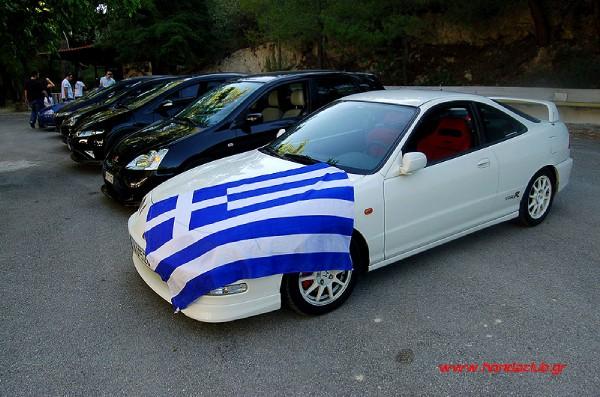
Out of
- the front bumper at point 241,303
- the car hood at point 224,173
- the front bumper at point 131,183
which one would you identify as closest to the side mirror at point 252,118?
the front bumper at point 131,183

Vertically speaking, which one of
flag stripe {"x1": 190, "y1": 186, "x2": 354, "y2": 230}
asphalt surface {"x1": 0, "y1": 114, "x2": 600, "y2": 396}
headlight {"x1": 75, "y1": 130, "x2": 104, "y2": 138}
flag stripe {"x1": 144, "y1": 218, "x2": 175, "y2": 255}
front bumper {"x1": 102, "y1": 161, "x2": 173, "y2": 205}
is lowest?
asphalt surface {"x1": 0, "y1": 114, "x2": 600, "y2": 396}

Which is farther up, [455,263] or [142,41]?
[142,41]

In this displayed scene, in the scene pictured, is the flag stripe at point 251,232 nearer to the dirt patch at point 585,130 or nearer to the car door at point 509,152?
the car door at point 509,152

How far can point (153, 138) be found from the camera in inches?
249

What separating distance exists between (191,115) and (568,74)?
1591 centimetres

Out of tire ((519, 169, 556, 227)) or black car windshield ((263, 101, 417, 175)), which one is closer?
black car windshield ((263, 101, 417, 175))

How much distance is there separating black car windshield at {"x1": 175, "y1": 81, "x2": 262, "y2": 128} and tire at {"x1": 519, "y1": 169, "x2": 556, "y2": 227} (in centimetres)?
347

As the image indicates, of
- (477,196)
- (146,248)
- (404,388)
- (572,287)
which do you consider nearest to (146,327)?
(146,248)

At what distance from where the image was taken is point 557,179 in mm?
5367

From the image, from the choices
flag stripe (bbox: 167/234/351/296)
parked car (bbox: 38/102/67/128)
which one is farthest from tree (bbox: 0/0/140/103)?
flag stripe (bbox: 167/234/351/296)

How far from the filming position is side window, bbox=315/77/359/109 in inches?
267

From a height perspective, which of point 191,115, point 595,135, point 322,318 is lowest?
point 595,135

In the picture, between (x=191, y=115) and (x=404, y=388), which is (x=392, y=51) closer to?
(x=191, y=115)

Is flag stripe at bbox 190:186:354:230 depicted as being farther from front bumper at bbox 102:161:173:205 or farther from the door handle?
front bumper at bbox 102:161:173:205
